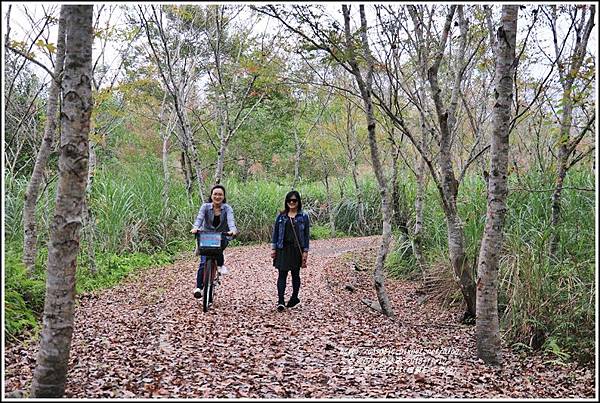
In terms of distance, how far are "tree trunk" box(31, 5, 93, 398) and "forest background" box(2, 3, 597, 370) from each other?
28cm

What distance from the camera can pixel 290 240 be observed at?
654 cm

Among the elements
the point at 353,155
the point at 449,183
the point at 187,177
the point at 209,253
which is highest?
the point at 353,155

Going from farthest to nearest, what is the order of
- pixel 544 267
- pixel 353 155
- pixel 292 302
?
pixel 353 155 < pixel 292 302 < pixel 544 267

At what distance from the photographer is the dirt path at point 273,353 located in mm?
3844

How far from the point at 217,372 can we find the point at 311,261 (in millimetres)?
7026

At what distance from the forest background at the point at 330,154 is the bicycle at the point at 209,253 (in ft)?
5.86

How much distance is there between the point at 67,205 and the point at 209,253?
340cm

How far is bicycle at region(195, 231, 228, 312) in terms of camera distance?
6.27 meters

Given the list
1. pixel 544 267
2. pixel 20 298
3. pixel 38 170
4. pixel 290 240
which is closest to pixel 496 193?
pixel 544 267

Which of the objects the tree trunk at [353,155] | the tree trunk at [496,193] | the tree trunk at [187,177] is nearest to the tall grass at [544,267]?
the tree trunk at [496,193]

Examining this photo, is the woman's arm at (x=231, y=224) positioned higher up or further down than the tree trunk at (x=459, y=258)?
higher up

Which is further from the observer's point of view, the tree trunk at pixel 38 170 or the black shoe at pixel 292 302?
the black shoe at pixel 292 302

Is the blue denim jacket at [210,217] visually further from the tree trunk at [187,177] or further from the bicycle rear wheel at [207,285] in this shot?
the tree trunk at [187,177]

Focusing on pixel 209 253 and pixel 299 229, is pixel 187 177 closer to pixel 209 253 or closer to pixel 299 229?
pixel 209 253
